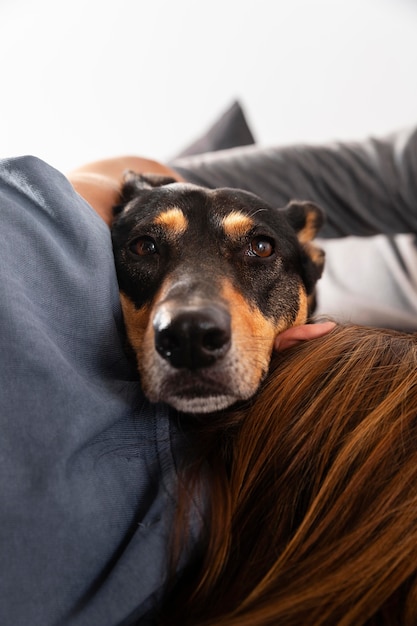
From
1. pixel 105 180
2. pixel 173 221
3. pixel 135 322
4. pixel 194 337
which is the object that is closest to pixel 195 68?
pixel 105 180

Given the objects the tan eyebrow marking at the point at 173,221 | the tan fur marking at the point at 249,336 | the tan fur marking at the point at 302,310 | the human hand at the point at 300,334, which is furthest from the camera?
the tan fur marking at the point at 302,310

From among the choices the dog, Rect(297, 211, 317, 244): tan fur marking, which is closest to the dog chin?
the dog

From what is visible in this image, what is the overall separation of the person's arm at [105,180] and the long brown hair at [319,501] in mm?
791

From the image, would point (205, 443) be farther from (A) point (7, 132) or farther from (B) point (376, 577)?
(A) point (7, 132)

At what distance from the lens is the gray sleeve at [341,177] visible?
2465 mm

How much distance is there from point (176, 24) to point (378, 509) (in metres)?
3.50

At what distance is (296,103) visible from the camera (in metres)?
3.64

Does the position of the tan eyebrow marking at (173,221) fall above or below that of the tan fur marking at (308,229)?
above

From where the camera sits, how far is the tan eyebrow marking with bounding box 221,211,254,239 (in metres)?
1.40

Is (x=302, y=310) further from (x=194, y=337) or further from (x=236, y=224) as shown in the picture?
(x=194, y=337)

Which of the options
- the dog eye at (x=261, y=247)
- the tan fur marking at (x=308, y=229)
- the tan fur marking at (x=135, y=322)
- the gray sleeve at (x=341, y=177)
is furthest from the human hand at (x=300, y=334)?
the gray sleeve at (x=341, y=177)

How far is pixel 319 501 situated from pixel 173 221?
2.64 ft

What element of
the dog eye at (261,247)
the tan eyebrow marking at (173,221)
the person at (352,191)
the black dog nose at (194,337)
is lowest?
the person at (352,191)

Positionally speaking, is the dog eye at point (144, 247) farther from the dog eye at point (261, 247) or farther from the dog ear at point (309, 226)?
the dog ear at point (309, 226)
